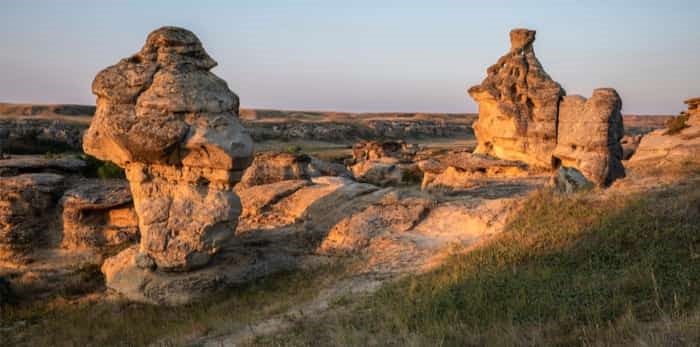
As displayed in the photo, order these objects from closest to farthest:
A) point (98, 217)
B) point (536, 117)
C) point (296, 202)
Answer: point (98, 217) → point (296, 202) → point (536, 117)

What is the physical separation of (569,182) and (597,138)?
5.10 meters

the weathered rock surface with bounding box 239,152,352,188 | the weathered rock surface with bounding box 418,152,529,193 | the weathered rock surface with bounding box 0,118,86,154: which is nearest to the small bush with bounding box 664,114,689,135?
the weathered rock surface with bounding box 418,152,529,193

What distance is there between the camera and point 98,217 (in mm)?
11695

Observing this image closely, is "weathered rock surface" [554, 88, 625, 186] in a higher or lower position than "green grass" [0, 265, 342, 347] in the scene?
higher

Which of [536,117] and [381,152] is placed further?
[381,152]

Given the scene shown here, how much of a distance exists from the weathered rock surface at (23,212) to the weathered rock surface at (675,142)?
18.6 m

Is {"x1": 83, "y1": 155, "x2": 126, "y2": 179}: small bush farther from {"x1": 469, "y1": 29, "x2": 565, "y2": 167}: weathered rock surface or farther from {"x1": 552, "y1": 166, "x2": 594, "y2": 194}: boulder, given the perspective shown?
{"x1": 469, "y1": 29, "x2": 565, "y2": 167}: weathered rock surface

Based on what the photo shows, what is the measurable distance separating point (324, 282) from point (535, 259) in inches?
124

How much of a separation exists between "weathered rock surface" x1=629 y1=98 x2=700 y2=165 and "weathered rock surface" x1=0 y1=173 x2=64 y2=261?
731 inches

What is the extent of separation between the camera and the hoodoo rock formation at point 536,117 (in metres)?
15.4

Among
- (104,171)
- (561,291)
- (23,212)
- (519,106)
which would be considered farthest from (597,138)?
(23,212)

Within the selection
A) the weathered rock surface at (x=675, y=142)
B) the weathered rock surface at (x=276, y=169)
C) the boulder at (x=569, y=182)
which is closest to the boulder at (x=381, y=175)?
the weathered rock surface at (x=276, y=169)

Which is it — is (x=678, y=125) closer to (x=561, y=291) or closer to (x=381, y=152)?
(x=381, y=152)

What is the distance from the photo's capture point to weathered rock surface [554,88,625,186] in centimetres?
1439
